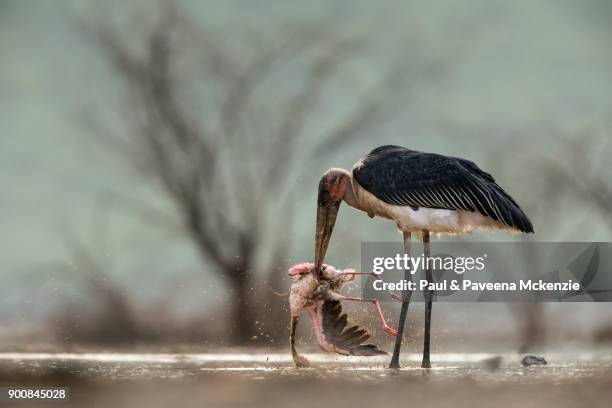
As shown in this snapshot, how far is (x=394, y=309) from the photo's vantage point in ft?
28.5

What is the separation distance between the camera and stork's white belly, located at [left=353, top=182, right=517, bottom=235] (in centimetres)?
750

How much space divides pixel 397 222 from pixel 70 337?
11.6ft

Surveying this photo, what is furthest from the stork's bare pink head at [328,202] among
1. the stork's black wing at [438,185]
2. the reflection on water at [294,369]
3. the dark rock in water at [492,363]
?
the dark rock in water at [492,363]

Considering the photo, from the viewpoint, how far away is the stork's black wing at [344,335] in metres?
7.45

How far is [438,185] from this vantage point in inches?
293

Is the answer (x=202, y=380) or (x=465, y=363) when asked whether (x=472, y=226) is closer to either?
(x=465, y=363)

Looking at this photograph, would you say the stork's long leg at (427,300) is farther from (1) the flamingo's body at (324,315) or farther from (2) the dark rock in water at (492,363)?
(2) the dark rock in water at (492,363)

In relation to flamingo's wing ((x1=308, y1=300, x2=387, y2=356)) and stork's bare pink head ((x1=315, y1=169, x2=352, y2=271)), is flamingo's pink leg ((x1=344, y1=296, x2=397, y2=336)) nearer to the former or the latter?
flamingo's wing ((x1=308, y1=300, x2=387, y2=356))

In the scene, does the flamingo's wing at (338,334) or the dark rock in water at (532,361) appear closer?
the dark rock in water at (532,361)

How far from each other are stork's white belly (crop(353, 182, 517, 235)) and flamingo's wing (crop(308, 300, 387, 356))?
2.64 feet

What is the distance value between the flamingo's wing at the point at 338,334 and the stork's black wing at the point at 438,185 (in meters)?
0.91

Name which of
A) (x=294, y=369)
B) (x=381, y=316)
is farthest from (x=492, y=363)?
(x=294, y=369)

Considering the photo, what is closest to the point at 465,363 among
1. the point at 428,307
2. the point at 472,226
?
the point at 428,307

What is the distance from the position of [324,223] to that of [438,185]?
107 cm
